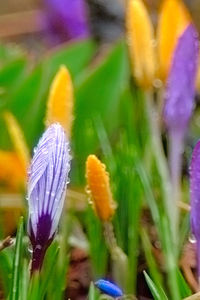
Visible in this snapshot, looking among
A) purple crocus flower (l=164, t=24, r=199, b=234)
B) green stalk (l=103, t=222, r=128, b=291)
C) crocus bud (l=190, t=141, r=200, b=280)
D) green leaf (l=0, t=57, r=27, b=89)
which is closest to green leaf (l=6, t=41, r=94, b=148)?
green leaf (l=0, t=57, r=27, b=89)

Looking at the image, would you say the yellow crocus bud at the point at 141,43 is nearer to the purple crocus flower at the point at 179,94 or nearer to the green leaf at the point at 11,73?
the purple crocus flower at the point at 179,94

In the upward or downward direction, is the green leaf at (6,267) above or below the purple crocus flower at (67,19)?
below

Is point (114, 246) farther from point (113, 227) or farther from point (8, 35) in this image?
point (8, 35)

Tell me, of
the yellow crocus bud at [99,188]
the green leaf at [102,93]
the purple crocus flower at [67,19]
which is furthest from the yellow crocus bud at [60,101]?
the purple crocus flower at [67,19]

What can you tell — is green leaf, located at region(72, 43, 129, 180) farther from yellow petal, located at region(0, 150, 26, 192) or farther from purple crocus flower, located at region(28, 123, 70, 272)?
purple crocus flower, located at region(28, 123, 70, 272)

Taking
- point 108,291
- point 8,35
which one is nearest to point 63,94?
point 108,291
